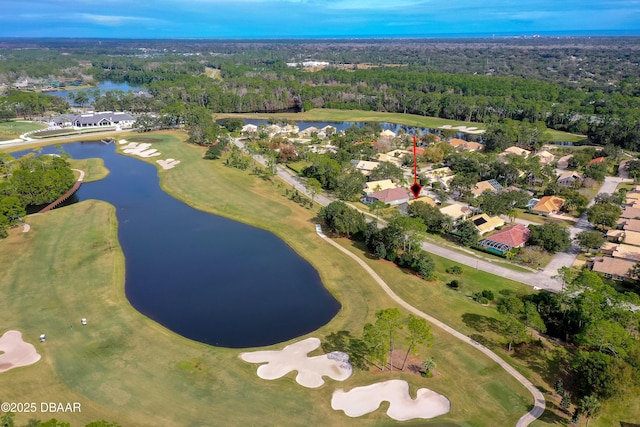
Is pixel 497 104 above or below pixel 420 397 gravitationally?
above

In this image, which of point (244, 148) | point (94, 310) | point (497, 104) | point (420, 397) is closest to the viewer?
point (420, 397)

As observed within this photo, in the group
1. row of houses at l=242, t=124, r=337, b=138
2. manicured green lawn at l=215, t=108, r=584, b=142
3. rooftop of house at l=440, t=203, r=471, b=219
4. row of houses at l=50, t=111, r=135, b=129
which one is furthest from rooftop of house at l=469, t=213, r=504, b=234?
row of houses at l=50, t=111, r=135, b=129

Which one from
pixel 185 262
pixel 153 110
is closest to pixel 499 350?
pixel 185 262

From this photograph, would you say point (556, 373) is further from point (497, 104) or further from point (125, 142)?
point (497, 104)

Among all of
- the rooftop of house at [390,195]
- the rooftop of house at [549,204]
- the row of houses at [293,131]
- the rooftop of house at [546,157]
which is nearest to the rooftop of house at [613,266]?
the rooftop of house at [549,204]

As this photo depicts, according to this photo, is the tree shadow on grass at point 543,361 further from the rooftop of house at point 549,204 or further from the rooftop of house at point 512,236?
the rooftop of house at point 549,204

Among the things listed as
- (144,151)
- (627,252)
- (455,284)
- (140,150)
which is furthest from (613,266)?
(140,150)

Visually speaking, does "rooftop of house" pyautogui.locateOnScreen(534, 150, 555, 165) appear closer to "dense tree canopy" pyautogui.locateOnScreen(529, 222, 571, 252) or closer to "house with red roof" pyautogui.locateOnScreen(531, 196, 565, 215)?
"house with red roof" pyautogui.locateOnScreen(531, 196, 565, 215)
